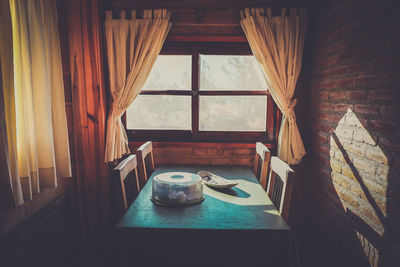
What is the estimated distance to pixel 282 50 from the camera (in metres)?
2.45

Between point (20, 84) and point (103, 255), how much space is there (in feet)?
5.33

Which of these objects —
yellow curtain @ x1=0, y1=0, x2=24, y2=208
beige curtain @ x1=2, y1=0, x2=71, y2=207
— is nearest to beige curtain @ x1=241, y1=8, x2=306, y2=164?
beige curtain @ x1=2, y1=0, x2=71, y2=207

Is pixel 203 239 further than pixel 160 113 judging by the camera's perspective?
No

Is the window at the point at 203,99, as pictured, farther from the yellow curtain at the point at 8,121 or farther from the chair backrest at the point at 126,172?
the yellow curtain at the point at 8,121

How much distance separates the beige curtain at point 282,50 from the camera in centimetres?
245

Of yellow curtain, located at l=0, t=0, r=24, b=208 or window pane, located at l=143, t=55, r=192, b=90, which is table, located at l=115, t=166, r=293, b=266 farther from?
window pane, located at l=143, t=55, r=192, b=90

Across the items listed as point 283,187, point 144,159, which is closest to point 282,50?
point 283,187

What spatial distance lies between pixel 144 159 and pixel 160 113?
543 mm

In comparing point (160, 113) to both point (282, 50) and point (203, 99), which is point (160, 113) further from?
point (282, 50)

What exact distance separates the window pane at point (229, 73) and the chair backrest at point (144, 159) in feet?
2.56

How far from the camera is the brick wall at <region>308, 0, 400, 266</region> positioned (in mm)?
1538

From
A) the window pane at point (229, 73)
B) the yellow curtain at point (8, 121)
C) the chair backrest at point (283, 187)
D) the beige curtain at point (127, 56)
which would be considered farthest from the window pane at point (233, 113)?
the yellow curtain at point (8, 121)

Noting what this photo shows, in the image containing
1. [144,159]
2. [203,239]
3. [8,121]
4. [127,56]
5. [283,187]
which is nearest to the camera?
[203,239]

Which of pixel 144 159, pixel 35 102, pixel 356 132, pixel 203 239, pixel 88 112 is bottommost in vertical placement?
pixel 203 239
